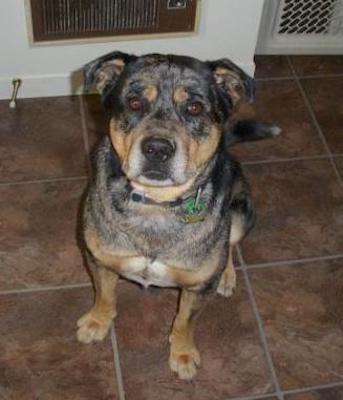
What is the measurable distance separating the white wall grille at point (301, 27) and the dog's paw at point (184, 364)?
245cm

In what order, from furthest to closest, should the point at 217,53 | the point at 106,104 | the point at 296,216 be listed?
the point at 217,53
the point at 296,216
the point at 106,104

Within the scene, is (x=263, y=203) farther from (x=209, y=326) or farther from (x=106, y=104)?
(x=106, y=104)

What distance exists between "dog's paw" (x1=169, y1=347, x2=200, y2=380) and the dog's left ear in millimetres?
1200

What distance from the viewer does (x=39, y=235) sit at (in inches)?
129

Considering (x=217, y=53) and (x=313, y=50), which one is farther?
(x=313, y=50)

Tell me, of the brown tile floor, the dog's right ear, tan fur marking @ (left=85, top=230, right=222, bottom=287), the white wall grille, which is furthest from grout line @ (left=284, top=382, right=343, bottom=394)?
the white wall grille

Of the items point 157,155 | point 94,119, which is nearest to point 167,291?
point 157,155

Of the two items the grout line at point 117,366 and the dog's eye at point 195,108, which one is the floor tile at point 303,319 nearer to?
the grout line at point 117,366

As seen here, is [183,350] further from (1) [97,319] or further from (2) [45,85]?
(2) [45,85]

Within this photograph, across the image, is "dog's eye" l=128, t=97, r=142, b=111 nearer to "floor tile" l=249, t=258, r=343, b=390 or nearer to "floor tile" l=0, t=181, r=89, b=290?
"floor tile" l=0, t=181, r=89, b=290

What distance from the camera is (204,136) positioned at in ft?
7.26

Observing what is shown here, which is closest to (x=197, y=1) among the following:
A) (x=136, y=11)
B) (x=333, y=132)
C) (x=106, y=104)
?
(x=136, y=11)

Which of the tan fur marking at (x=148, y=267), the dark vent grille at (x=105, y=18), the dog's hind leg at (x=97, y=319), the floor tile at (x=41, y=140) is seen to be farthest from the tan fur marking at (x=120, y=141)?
the dark vent grille at (x=105, y=18)

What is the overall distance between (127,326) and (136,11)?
1844mm
